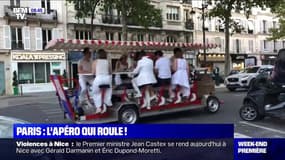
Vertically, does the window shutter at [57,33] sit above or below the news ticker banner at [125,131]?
above

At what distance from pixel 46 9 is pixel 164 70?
95.7ft

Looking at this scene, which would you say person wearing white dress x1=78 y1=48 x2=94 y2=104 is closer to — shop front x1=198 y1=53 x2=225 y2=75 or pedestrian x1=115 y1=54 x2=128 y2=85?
pedestrian x1=115 y1=54 x2=128 y2=85

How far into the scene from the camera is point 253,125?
401 inches

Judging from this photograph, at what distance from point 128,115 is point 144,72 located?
4.04ft

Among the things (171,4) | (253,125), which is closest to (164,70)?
(253,125)

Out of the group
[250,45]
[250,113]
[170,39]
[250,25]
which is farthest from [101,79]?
[250,25]

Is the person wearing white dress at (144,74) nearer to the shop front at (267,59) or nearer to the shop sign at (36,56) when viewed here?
the shop sign at (36,56)

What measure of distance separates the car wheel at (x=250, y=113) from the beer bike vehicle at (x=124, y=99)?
6.17 feet

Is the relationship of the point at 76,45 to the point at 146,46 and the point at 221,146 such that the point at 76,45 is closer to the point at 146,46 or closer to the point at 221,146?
the point at 146,46

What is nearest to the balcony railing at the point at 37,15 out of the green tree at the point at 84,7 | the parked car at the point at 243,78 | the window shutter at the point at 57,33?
the window shutter at the point at 57,33

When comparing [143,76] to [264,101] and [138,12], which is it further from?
[138,12]

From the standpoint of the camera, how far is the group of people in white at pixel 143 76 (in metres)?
10.7

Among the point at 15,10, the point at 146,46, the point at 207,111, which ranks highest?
the point at 15,10

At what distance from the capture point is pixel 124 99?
11281mm
